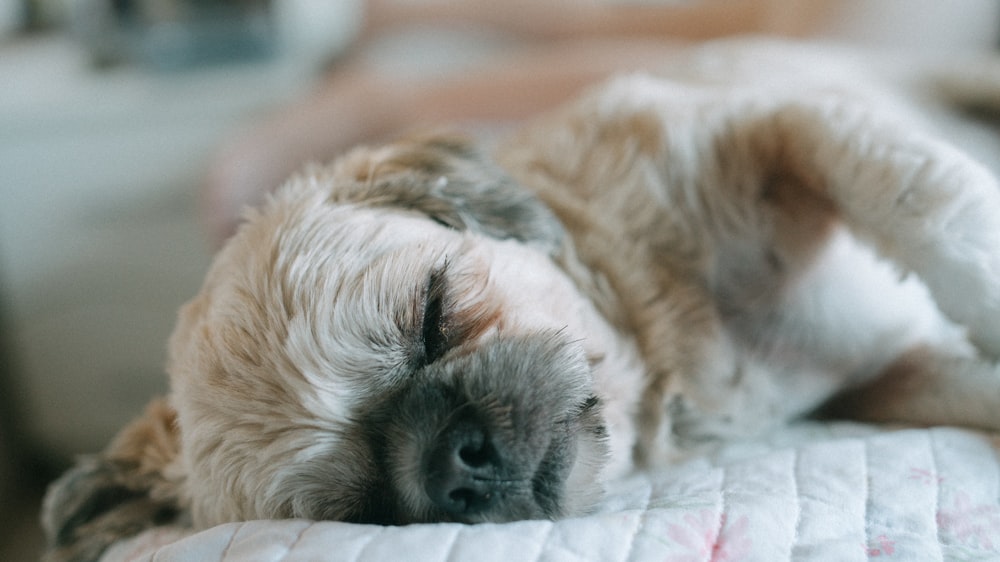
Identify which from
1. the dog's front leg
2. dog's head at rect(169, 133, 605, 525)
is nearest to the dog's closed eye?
dog's head at rect(169, 133, 605, 525)

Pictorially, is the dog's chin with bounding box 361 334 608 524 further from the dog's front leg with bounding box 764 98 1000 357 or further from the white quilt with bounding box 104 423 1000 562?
the dog's front leg with bounding box 764 98 1000 357

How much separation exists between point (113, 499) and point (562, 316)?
28.0 inches

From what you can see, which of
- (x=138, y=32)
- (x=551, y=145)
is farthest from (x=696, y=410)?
(x=138, y=32)

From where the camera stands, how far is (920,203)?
1.04 metres

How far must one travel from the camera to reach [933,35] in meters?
2.17

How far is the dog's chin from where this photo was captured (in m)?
0.86

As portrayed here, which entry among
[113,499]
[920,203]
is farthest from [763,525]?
[113,499]

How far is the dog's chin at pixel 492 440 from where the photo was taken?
863mm

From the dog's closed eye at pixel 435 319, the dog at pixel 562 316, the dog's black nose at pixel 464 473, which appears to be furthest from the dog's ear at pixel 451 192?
the dog's black nose at pixel 464 473

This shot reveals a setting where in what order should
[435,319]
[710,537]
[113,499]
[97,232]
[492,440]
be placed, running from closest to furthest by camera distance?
[710,537], [492,440], [435,319], [113,499], [97,232]

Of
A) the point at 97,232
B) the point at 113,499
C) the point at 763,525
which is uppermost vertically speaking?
the point at 763,525

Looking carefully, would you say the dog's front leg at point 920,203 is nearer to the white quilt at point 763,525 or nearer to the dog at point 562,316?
the dog at point 562,316

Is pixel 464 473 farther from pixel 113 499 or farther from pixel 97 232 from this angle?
pixel 97 232

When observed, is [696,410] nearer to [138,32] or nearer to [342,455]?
[342,455]
